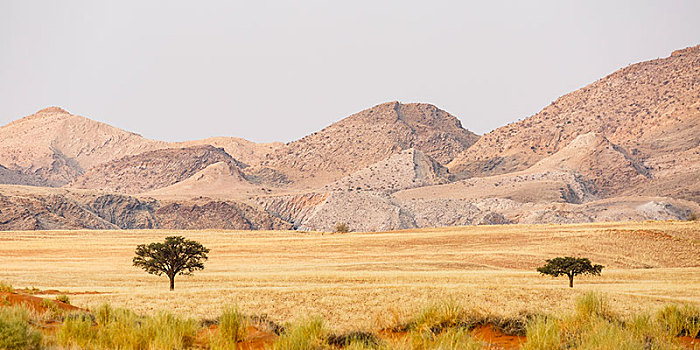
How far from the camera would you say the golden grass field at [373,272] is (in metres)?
21.4

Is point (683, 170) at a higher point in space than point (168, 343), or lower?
higher

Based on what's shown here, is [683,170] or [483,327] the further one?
[683,170]

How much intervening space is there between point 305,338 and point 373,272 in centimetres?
3285

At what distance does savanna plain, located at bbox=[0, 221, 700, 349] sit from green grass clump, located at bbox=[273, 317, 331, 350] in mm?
68

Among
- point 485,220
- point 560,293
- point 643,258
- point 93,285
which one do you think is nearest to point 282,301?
point 560,293

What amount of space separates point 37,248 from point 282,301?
6005 centimetres

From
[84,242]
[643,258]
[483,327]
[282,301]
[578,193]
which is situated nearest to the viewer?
[483,327]

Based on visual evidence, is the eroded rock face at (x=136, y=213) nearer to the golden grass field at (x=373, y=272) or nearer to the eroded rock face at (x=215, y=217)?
the eroded rock face at (x=215, y=217)

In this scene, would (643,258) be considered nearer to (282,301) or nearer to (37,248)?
(282,301)

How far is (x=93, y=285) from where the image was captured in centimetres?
3547

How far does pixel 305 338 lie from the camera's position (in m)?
12.0

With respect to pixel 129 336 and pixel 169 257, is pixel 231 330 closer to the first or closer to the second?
pixel 129 336

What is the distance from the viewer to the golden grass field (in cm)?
2144

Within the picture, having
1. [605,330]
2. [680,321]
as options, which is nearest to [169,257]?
[680,321]
